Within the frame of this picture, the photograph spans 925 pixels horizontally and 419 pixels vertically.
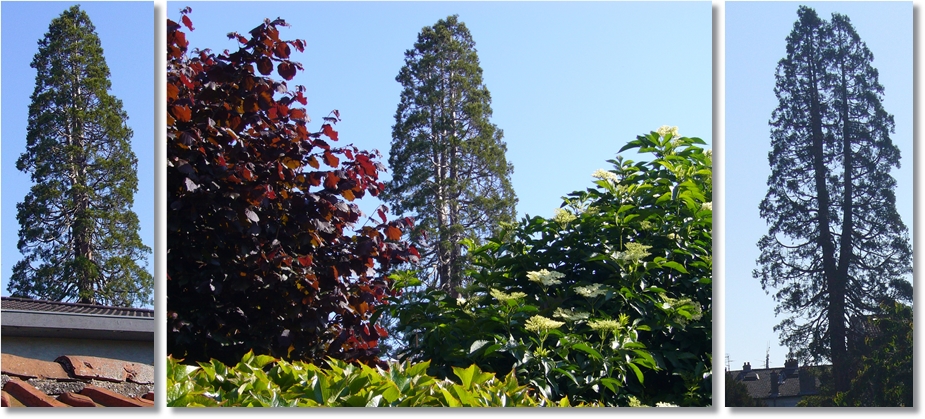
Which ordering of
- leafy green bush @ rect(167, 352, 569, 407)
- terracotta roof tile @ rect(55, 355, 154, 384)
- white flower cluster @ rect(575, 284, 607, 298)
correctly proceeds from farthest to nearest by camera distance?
white flower cluster @ rect(575, 284, 607, 298) < terracotta roof tile @ rect(55, 355, 154, 384) < leafy green bush @ rect(167, 352, 569, 407)

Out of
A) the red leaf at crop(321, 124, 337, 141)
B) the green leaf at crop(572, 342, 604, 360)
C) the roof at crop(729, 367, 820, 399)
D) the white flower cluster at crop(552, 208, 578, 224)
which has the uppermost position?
the red leaf at crop(321, 124, 337, 141)

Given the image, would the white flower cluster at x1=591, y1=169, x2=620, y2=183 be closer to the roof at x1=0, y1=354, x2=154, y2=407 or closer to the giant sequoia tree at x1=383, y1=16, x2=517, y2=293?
the giant sequoia tree at x1=383, y1=16, x2=517, y2=293

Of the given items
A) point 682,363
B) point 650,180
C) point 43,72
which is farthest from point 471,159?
point 43,72

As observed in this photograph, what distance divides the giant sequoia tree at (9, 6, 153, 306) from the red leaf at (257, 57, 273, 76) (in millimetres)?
624

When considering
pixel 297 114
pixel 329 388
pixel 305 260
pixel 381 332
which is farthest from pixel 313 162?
pixel 329 388

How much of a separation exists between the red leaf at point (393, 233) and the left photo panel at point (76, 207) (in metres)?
0.99

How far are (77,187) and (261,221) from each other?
750mm

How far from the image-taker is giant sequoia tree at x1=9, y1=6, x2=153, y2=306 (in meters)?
3.26

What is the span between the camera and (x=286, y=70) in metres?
3.80

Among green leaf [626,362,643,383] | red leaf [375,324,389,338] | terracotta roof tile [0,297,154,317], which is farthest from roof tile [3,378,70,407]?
green leaf [626,362,643,383]

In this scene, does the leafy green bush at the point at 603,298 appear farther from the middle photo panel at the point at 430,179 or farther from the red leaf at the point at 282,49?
the red leaf at the point at 282,49

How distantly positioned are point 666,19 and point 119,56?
90.4 inches

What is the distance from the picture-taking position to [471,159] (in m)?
3.77

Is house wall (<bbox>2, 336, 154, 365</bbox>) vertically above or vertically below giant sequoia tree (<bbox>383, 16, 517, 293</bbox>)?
below
